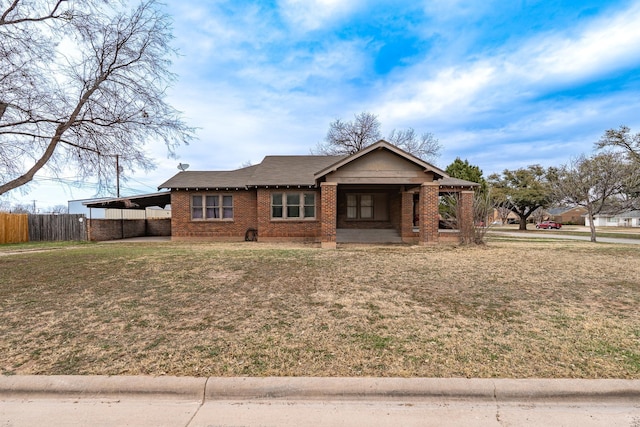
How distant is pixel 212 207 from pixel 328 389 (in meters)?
15.8

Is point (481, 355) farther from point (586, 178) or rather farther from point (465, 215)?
point (586, 178)

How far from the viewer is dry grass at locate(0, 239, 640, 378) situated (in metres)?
3.43

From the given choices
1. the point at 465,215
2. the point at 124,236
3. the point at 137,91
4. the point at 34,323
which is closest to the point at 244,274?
the point at 34,323

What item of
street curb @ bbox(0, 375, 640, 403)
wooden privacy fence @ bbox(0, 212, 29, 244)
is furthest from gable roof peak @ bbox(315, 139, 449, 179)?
wooden privacy fence @ bbox(0, 212, 29, 244)

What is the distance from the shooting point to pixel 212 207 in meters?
17.6

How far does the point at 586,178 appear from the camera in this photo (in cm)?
1947

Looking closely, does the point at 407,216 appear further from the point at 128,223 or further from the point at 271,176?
the point at 128,223

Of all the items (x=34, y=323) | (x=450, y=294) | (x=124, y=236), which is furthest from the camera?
(x=124, y=236)

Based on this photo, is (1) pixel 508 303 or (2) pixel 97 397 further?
(1) pixel 508 303

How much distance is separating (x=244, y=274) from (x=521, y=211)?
44.1 m

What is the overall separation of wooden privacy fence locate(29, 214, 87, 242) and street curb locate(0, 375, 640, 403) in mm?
20017

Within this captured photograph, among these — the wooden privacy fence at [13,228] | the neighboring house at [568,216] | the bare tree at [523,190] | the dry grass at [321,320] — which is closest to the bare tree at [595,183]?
the dry grass at [321,320]

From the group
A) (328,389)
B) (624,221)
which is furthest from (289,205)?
(624,221)

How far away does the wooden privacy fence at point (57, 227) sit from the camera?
19.6 metres
